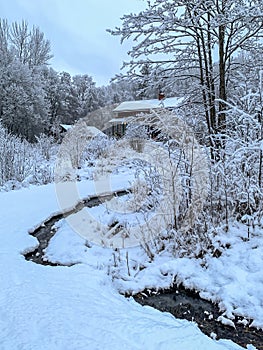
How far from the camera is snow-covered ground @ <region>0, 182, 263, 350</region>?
89.0 inches

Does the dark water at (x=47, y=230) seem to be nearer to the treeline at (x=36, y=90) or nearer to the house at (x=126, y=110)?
the treeline at (x=36, y=90)

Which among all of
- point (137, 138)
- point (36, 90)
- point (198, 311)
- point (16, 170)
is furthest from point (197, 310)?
point (36, 90)

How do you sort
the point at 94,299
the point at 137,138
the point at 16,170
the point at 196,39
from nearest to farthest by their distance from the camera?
the point at 94,299
the point at 196,39
the point at 137,138
the point at 16,170

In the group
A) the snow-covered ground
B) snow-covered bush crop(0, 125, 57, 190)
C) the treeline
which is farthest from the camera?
the treeline

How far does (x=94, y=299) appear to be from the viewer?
288 centimetres

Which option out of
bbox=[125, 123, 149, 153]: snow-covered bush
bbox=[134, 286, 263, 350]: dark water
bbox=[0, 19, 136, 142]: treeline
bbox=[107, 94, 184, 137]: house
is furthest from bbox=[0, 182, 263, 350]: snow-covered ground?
bbox=[107, 94, 184, 137]: house

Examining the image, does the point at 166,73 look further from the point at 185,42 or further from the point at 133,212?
the point at 133,212

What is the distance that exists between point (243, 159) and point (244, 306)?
2023 mm

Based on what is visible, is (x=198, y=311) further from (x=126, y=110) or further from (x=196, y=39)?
(x=126, y=110)

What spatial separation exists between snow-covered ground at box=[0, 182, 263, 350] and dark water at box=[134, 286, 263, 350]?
118mm

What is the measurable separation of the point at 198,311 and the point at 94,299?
99 centimetres

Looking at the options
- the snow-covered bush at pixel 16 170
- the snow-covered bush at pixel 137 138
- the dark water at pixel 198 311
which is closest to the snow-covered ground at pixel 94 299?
the dark water at pixel 198 311

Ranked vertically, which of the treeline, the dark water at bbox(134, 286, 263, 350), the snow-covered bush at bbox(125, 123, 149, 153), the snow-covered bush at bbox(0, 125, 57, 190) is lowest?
the dark water at bbox(134, 286, 263, 350)

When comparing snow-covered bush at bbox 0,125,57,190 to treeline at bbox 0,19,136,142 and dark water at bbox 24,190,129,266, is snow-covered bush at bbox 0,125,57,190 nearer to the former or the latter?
dark water at bbox 24,190,129,266
